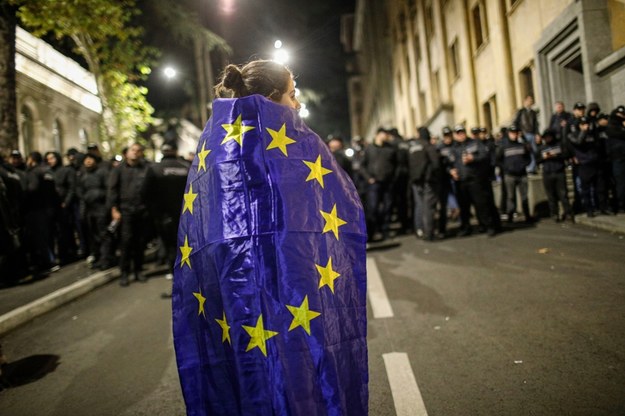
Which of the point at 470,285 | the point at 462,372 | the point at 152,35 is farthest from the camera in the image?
the point at 152,35

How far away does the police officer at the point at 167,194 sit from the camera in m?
7.61

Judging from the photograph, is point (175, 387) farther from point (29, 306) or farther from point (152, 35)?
point (152, 35)

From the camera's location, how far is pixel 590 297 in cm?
476

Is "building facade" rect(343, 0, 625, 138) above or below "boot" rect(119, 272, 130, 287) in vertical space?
above

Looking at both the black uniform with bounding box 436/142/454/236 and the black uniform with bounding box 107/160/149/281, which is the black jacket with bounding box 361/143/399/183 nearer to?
the black uniform with bounding box 436/142/454/236

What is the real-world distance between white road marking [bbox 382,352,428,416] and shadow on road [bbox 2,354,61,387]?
3149 mm

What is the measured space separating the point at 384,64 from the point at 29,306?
41.2 meters

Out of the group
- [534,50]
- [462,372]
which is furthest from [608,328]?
[534,50]

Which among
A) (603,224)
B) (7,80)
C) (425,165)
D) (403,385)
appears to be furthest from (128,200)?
(603,224)

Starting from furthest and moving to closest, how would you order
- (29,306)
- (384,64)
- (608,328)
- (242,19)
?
(384,64) < (242,19) < (29,306) < (608,328)

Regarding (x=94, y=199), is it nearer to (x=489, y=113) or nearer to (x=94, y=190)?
(x=94, y=190)

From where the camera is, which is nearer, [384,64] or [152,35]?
[152,35]

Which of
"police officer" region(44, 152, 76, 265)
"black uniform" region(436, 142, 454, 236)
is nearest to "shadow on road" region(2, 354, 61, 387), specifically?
"police officer" region(44, 152, 76, 265)

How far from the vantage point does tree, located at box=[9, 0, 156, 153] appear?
33.8ft
